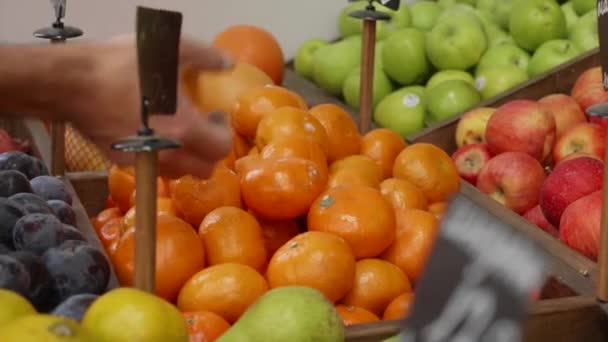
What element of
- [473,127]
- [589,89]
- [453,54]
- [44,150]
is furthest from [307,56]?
[44,150]

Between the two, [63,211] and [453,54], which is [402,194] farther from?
[453,54]

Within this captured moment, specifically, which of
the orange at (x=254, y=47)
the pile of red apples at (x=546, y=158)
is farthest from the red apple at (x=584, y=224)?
the orange at (x=254, y=47)

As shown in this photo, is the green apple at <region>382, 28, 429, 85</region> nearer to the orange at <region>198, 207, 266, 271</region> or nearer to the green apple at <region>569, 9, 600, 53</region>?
the green apple at <region>569, 9, 600, 53</region>

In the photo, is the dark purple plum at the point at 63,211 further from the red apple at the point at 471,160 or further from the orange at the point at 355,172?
the red apple at the point at 471,160

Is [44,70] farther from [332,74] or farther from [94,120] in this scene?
[332,74]

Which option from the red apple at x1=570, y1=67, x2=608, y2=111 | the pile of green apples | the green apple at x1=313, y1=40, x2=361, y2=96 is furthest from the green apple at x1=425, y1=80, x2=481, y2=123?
the green apple at x1=313, y1=40, x2=361, y2=96

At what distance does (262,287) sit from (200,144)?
344 mm

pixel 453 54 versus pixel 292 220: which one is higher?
pixel 453 54

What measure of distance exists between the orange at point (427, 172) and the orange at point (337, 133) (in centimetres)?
9

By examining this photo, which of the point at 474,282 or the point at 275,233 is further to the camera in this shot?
the point at 275,233

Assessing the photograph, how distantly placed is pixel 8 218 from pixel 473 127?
114 cm

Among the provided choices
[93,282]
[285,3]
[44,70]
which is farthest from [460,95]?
[44,70]

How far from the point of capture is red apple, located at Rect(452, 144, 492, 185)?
6.57ft

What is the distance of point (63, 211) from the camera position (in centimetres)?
142
